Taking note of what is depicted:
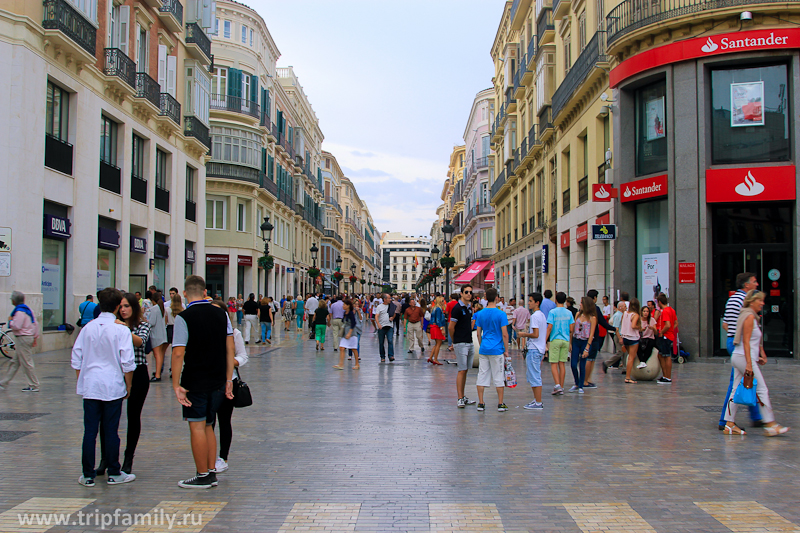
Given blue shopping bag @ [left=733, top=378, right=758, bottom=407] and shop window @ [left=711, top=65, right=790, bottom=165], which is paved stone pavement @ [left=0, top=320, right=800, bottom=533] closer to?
blue shopping bag @ [left=733, top=378, right=758, bottom=407]

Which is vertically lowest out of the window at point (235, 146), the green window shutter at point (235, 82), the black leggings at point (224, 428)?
the black leggings at point (224, 428)

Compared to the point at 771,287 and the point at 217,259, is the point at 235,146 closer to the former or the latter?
the point at 217,259

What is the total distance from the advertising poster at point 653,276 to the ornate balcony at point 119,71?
1724cm

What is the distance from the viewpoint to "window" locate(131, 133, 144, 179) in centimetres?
2467

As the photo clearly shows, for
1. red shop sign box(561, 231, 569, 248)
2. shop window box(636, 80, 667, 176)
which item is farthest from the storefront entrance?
red shop sign box(561, 231, 569, 248)

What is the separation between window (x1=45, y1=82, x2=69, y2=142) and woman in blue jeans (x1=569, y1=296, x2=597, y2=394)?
15.3 metres

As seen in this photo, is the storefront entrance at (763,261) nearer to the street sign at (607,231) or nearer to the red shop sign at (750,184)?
the red shop sign at (750,184)

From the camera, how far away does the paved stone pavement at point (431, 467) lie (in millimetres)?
4980

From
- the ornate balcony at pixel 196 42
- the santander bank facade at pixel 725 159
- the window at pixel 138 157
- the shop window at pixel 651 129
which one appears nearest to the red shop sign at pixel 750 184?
the santander bank facade at pixel 725 159

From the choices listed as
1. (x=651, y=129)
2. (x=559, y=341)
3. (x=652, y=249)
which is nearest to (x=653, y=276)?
(x=652, y=249)

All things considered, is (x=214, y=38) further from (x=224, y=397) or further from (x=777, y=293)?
(x=224, y=397)

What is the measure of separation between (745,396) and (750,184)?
32.8 ft

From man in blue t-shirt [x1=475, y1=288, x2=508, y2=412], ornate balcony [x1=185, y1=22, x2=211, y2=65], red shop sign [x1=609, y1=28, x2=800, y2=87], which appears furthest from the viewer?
ornate balcony [x1=185, y1=22, x2=211, y2=65]

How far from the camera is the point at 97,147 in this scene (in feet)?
68.3
